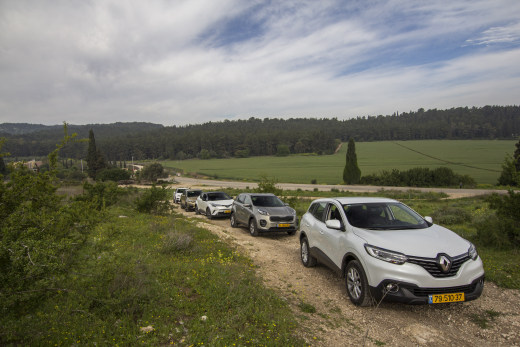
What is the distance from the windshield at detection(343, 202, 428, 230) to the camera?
5816 millimetres

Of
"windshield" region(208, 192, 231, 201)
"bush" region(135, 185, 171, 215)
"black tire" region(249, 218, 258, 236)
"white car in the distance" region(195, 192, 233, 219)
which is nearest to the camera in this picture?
"black tire" region(249, 218, 258, 236)

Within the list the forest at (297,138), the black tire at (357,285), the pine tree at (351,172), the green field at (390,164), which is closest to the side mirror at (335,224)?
the black tire at (357,285)

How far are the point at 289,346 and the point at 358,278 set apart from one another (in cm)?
197

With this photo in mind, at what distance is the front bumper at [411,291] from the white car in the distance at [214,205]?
40.7ft

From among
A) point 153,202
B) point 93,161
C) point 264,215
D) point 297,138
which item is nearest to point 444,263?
point 264,215

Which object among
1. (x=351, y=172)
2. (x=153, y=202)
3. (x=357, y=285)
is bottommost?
(x=351, y=172)

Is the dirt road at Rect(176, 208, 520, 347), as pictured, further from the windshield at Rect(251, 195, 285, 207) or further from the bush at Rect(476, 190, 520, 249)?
the windshield at Rect(251, 195, 285, 207)

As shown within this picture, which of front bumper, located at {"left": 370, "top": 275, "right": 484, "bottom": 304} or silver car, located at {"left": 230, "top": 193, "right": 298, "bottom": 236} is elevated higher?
front bumper, located at {"left": 370, "top": 275, "right": 484, "bottom": 304}

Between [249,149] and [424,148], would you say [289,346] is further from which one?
[249,149]

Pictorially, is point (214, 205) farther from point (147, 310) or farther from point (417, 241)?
point (417, 241)

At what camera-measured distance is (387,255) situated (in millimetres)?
4766

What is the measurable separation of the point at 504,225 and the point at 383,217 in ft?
15.9

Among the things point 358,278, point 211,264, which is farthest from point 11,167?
point 358,278

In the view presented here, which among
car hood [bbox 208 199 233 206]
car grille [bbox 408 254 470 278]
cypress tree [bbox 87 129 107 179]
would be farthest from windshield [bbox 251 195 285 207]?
cypress tree [bbox 87 129 107 179]
